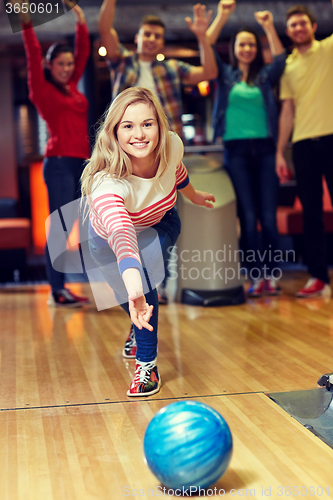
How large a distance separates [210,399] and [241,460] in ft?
1.26

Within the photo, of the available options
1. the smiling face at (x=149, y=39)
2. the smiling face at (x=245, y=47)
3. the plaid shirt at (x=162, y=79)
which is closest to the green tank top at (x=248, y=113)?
the smiling face at (x=245, y=47)

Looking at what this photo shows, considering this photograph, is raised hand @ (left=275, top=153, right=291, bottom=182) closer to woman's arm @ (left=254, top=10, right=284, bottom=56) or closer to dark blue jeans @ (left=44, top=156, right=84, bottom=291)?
woman's arm @ (left=254, top=10, right=284, bottom=56)

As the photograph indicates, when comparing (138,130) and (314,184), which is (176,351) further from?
(314,184)

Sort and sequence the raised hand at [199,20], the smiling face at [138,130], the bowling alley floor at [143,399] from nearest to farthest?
the bowling alley floor at [143,399] → the smiling face at [138,130] → the raised hand at [199,20]

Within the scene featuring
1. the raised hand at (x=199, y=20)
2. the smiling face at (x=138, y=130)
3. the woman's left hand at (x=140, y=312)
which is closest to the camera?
the woman's left hand at (x=140, y=312)

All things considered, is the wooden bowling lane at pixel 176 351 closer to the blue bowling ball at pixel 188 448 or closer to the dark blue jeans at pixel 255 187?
the dark blue jeans at pixel 255 187

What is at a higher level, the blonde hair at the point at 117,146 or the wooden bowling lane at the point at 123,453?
the blonde hair at the point at 117,146

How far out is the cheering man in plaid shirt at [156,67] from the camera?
2.92m

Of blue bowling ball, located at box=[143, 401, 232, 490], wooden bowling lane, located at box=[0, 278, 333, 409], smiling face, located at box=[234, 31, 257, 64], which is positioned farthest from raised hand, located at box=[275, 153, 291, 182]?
blue bowling ball, located at box=[143, 401, 232, 490]

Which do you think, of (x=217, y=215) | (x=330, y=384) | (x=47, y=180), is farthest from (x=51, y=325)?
(x=330, y=384)

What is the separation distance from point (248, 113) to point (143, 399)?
1.83 meters

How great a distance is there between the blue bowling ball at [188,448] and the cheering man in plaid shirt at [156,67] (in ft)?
6.64

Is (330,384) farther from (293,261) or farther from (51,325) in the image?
(293,261)

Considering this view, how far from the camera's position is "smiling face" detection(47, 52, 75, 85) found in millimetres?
2889
